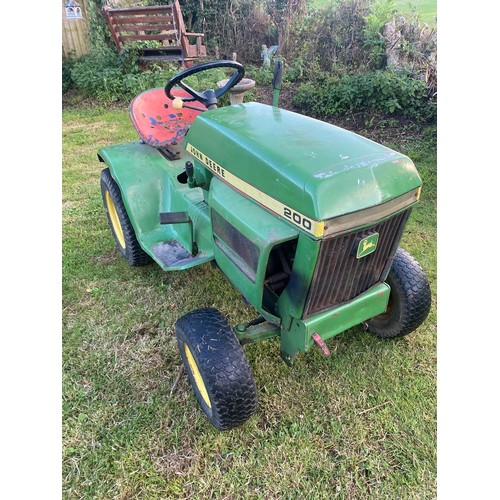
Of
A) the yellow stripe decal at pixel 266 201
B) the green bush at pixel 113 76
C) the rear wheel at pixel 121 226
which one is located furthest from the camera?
the green bush at pixel 113 76

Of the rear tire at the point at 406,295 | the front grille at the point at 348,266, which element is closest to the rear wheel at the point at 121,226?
the front grille at the point at 348,266

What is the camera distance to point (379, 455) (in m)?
1.95

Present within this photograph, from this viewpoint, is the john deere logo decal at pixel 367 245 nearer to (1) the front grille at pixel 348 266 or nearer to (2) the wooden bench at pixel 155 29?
(1) the front grille at pixel 348 266

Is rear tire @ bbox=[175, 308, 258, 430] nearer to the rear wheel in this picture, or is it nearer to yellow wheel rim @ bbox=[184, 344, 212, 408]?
yellow wheel rim @ bbox=[184, 344, 212, 408]

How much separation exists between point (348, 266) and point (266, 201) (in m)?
0.45

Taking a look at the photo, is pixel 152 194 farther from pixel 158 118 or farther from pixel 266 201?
pixel 266 201

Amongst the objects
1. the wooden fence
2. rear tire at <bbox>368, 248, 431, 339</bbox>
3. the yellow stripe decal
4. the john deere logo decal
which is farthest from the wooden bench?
the john deere logo decal

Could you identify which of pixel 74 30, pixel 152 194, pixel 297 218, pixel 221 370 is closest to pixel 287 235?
pixel 297 218

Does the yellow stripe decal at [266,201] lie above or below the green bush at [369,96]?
above

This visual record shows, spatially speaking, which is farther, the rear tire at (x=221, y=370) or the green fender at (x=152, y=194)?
the green fender at (x=152, y=194)

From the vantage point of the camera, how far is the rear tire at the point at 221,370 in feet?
5.95

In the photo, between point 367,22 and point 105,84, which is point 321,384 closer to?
point 367,22

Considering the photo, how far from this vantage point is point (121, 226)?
294 centimetres

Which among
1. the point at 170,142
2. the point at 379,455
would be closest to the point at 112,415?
the point at 379,455
